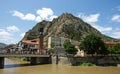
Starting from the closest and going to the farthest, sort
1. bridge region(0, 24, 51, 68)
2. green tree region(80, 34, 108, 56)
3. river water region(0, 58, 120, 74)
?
1. river water region(0, 58, 120, 74)
2. bridge region(0, 24, 51, 68)
3. green tree region(80, 34, 108, 56)

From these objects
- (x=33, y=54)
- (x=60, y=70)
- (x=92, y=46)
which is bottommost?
(x=60, y=70)

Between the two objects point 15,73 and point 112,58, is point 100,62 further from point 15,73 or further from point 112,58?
point 15,73

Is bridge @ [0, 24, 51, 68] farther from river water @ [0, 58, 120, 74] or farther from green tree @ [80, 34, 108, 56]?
green tree @ [80, 34, 108, 56]

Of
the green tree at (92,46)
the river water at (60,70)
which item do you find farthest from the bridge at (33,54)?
the green tree at (92,46)

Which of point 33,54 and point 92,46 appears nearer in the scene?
point 92,46

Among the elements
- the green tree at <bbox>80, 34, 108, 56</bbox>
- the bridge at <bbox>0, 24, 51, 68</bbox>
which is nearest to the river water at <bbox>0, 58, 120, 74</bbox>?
the bridge at <bbox>0, 24, 51, 68</bbox>

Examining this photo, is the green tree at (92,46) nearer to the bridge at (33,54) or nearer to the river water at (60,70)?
the river water at (60,70)

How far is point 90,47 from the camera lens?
85.5 metres

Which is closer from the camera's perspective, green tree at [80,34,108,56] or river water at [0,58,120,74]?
river water at [0,58,120,74]

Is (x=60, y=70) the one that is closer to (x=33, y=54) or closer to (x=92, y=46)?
(x=92, y=46)

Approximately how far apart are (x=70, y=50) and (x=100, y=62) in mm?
12720

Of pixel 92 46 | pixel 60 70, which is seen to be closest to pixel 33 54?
pixel 92 46

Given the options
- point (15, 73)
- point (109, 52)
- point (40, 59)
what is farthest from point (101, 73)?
point (40, 59)

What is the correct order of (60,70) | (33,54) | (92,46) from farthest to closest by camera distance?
1. (33,54)
2. (92,46)
3. (60,70)
